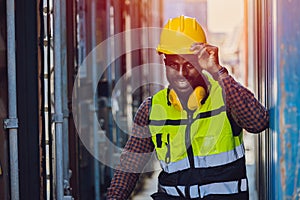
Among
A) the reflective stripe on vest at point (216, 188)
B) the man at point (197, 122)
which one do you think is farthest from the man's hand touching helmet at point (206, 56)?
the reflective stripe on vest at point (216, 188)

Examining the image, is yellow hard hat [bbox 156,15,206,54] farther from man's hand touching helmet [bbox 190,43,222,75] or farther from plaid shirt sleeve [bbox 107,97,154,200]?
plaid shirt sleeve [bbox 107,97,154,200]

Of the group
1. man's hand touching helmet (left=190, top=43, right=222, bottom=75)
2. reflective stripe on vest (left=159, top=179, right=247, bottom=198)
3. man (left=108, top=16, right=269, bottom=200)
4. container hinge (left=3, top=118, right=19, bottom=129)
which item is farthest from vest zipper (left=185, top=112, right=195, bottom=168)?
container hinge (left=3, top=118, right=19, bottom=129)

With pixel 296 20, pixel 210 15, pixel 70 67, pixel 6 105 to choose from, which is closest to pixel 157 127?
pixel 6 105

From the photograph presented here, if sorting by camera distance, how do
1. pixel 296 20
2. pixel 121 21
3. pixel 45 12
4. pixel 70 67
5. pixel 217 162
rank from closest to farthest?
pixel 296 20 < pixel 217 162 < pixel 45 12 < pixel 70 67 < pixel 121 21

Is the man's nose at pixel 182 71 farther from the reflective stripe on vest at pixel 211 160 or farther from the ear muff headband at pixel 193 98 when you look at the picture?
the reflective stripe on vest at pixel 211 160

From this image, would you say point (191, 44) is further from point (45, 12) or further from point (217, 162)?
point (45, 12)

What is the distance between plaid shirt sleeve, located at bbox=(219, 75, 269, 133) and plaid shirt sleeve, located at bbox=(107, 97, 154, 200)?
0.41 meters

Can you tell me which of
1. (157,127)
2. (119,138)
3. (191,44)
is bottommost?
(119,138)

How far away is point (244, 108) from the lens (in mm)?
3445

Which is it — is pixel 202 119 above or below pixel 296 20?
below

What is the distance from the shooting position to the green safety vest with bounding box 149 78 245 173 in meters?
3.54

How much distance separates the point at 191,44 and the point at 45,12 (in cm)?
106

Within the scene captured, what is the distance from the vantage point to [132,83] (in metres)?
9.78

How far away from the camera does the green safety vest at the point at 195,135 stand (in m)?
3.54
